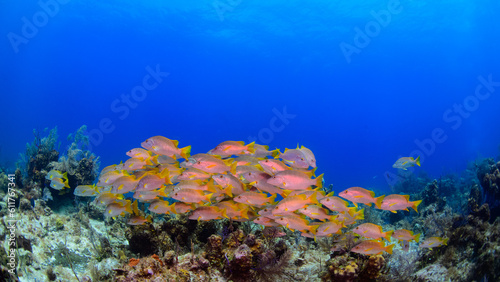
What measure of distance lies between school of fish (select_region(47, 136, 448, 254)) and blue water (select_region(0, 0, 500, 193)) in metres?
11.3

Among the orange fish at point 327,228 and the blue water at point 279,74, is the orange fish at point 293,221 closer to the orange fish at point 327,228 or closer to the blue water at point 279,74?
the orange fish at point 327,228

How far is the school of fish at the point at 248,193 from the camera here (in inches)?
159

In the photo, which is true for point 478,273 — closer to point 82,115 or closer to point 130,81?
point 130,81

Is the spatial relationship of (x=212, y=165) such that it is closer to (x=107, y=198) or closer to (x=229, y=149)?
(x=229, y=149)

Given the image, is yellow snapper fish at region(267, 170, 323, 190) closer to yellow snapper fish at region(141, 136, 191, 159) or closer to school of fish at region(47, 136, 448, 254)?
school of fish at region(47, 136, 448, 254)

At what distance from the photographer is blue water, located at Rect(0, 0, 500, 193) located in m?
49.8

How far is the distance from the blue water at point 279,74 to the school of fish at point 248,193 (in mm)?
11275

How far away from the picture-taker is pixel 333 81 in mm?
94500

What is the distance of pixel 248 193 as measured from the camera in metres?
4.12

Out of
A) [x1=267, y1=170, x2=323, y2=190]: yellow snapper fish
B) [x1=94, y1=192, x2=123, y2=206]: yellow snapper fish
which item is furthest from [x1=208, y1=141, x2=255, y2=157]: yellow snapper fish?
[x1=94, y1=192, x2=123, y2=206]: yellow snapper fish

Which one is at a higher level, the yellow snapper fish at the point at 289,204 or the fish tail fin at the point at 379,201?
the fish tail fin at the point at 379,201

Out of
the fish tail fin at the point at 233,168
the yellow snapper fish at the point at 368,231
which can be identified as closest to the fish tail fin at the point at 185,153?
the fish tail fin at the point at 233,168

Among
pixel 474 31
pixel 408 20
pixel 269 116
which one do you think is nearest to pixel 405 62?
pixel 474 31

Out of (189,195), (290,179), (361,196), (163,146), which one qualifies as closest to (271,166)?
(290,179)
